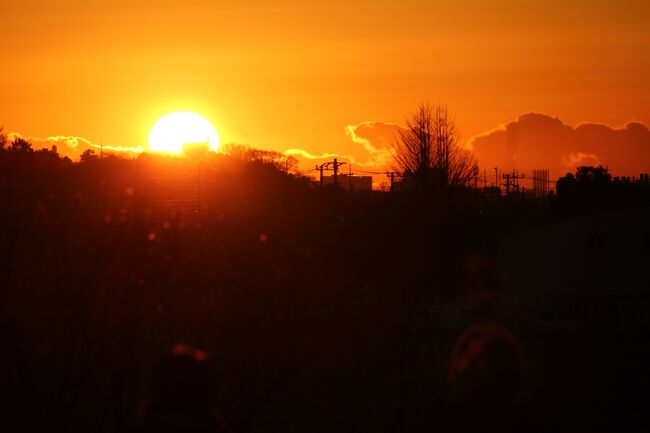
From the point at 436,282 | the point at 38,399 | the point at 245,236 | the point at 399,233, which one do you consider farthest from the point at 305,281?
the point at 399,233

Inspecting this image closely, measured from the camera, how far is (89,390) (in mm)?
7996

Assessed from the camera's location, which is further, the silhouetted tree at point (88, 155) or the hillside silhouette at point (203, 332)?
the silhouetted tree at point (88, 155)

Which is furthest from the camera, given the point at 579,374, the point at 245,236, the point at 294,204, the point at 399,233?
the point at 399,233

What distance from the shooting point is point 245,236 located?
8.92 m

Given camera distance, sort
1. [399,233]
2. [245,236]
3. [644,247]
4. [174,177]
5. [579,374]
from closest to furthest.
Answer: [245,236] → [174,177] → [579,374] → [644,247] → [399,233]

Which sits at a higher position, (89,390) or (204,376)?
(204,376)

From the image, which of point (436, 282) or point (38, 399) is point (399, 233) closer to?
point (436, 282)

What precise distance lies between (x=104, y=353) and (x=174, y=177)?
439 inches

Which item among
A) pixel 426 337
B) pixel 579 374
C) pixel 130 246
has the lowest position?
pixel 579 374

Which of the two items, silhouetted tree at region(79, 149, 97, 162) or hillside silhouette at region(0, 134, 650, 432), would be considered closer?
hillside silhouette at region(0, 134, 650, 432)

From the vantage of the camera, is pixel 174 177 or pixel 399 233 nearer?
pixel 174 177

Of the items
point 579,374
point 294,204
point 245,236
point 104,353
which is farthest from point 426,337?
point 104,353

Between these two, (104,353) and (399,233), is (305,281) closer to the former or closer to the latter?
(104,353)

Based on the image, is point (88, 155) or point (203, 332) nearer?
point (203, 332)
